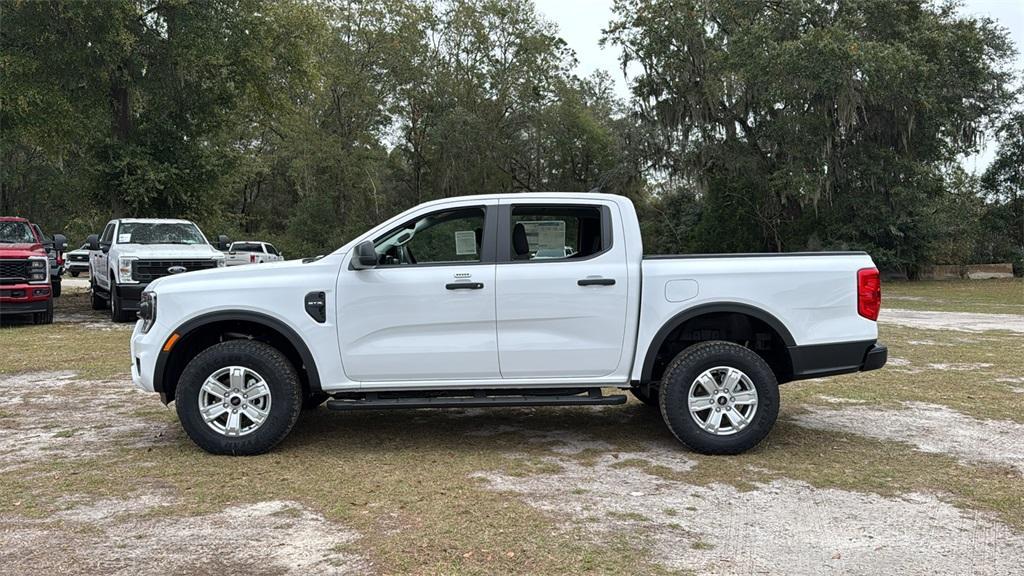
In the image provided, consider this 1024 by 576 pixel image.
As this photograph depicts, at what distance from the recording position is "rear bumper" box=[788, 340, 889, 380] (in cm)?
573

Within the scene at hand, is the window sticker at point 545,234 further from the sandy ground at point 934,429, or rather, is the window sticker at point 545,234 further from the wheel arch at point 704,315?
the sandy ground at point 934,429

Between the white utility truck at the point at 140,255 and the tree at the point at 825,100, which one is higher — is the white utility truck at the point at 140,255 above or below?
below

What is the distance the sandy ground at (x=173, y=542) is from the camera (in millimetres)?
3689

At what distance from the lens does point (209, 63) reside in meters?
19.9

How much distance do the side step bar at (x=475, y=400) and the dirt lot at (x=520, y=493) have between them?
375 mm

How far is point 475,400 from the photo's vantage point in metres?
5.61

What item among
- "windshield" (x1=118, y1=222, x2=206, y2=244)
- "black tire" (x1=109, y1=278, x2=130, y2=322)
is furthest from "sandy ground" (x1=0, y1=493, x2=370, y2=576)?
"windshield" (x1=118, y1=222, x2=206, y2=244)

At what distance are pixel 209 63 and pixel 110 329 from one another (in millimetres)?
8487

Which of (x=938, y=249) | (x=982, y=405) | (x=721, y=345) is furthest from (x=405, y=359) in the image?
(x=938, y=249)

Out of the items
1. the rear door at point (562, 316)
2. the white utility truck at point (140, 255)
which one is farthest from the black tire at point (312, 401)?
the white utility truck at point (140, 255)

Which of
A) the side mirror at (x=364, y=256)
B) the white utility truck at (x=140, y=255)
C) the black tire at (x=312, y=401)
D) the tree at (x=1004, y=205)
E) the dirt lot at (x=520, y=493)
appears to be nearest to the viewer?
the dirt lot at (x=520, y=493)

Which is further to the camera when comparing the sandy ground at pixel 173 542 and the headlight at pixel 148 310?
the headlight at pixel 148 310

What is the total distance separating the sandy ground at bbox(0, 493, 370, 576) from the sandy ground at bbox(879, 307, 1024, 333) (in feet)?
42.0

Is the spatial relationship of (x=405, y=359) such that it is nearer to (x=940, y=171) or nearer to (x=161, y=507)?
(x=161, y=507)
